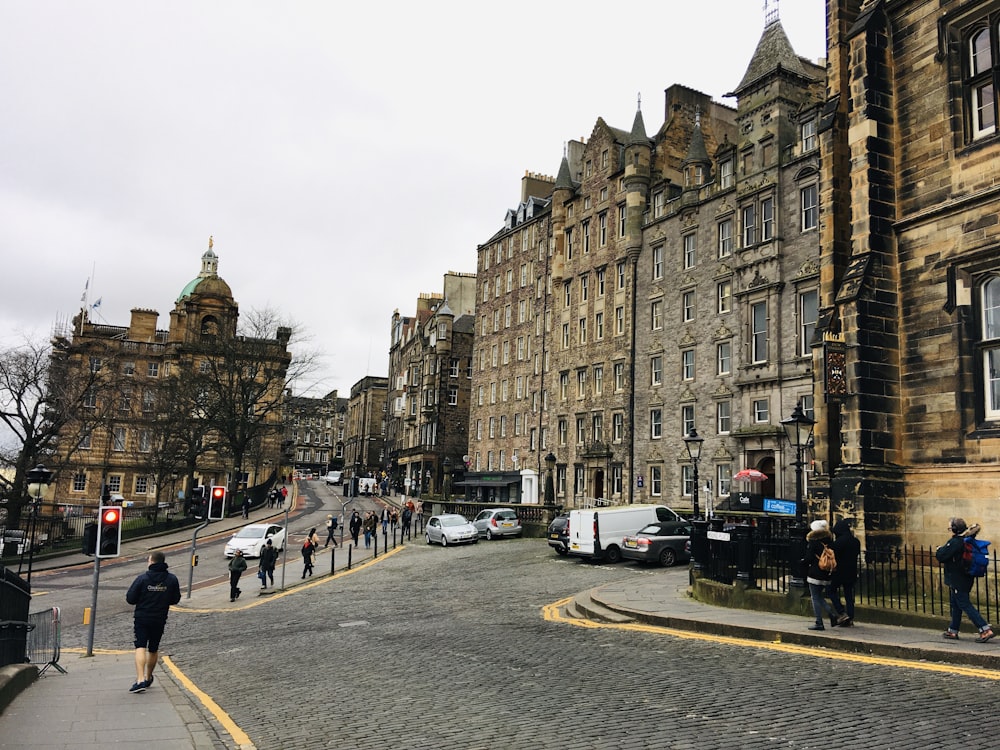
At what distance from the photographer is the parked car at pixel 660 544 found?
1015 inches

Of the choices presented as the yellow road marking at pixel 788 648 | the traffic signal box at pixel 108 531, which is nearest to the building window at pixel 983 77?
the yellow road marking at pixel 788 648

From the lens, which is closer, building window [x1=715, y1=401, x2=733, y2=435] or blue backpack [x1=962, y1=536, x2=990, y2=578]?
blue backpack [x1=962, y1=536, x2=990, y2=578]

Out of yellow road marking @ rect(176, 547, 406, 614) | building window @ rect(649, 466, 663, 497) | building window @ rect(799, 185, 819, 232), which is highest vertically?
building window @ rect(799, 185, 819, 232)

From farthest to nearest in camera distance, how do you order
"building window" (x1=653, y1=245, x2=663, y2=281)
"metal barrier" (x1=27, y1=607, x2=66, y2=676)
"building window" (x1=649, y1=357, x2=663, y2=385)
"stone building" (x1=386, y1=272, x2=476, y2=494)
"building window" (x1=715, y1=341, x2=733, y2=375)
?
"stone building" (x1=386, y1=272, x2=476, y2=494) < "building window" (x1=653, y1=245, x2=663, y2=281) < "building window" (x1=649, y1=357, x2=663, y2=385) < "building window" (x1=715, y1=341, x2=733, y2=375) < "metal barrier" (x1=27, y1=607, x2=66, y2=676)

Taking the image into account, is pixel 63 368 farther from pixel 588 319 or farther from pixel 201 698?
pixel 201 698

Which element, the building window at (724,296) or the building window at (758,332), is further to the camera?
the building window at (724,296)

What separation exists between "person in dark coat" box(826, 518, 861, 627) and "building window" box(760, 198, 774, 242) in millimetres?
27593

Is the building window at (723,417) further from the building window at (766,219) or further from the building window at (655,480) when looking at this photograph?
the building window at (766,219)

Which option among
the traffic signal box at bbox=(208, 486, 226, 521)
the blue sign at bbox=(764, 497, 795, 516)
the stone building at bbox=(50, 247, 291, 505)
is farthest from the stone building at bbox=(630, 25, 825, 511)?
the stone building at bbox=(50, 247, 291, 505)

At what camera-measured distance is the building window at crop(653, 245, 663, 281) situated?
1801 inches

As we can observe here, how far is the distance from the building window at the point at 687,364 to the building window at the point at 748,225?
6321 millimetres

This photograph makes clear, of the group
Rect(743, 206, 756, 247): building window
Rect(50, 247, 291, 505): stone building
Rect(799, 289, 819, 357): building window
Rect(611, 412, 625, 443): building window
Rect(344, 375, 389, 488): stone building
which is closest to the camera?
Rect(799, 289, 819, 357): building window

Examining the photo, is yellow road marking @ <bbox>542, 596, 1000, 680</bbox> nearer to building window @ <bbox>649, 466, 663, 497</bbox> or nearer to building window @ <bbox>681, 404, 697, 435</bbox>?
building window @ <bbox>681, 404, 697, 435</bbox>

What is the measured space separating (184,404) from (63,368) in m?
11.1
